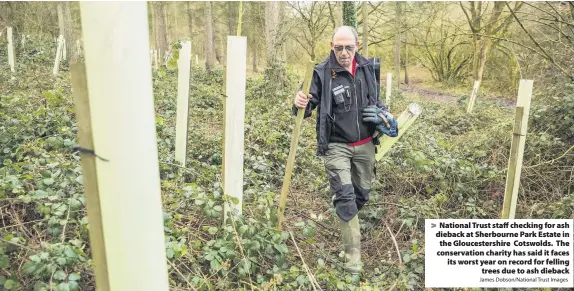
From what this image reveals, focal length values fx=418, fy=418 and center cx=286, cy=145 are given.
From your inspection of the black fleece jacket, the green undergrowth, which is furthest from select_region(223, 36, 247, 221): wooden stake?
the black fleece jacket

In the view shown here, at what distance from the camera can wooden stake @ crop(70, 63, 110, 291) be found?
108 cm

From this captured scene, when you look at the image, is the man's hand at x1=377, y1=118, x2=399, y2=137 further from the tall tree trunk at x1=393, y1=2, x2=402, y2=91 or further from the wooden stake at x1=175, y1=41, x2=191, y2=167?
the tall tree trunk at x1=393, y1=2, x2=402, y2=91

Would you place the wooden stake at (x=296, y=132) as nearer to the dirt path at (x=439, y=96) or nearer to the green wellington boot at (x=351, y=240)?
the green wellington boot at (x=351, y=240)

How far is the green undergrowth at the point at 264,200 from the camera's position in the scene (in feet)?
8.07

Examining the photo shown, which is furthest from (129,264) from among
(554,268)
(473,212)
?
(473,212)

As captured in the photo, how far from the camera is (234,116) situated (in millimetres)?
2947

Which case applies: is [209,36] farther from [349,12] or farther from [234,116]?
[234,116]

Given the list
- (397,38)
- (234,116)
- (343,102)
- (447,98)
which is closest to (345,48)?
(343,102)

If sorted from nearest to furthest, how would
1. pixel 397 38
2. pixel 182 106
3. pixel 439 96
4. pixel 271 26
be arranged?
pixel 182 106, pixel 271 26, pixel 397 38, pixel 439 96

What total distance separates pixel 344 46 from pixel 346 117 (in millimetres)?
566

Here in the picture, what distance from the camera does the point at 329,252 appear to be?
11.6 ft

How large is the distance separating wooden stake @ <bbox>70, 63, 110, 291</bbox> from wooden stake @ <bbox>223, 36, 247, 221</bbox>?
1682mm

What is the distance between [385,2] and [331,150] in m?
18.0

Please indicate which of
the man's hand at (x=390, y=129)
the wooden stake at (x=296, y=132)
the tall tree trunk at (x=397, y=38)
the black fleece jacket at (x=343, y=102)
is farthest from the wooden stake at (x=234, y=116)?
the tall tree trunk at (x=397, y=38)
